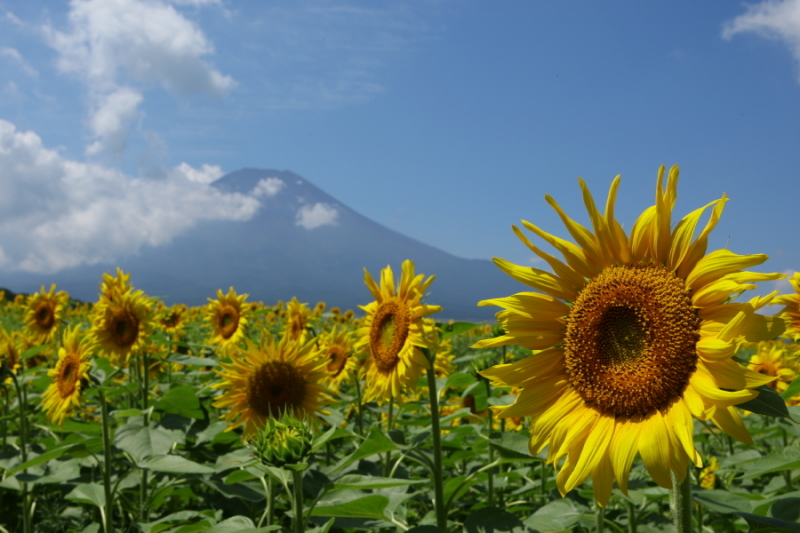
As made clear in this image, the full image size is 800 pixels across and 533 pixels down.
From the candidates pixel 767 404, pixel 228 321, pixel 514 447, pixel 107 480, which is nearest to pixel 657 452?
pixel 767 404

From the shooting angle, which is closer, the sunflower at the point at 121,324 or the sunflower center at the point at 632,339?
the sunflower center at the point at 632,339

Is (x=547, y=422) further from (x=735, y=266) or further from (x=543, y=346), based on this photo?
(x=735, y=266)

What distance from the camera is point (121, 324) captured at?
194 inches

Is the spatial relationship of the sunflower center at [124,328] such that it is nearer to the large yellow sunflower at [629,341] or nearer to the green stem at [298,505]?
the green stem at [298,505]

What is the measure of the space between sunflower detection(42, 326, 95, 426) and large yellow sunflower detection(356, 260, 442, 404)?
1991 millimetres

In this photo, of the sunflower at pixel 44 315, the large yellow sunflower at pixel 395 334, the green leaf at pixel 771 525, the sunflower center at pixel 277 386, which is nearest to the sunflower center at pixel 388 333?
the large yellow sunflower at pixel 395 334

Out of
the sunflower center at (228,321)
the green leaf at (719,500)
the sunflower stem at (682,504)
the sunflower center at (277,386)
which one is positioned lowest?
the green leaf at (719,500)

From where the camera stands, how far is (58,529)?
4.00 meters

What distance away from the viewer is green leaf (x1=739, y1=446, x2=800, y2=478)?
1945 mm

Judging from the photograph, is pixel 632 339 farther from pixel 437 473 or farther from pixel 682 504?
pixel 437 473

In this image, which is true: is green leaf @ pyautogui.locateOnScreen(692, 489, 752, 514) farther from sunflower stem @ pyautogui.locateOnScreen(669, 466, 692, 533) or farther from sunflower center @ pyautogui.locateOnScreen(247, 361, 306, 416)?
sunflower center @ pyautogui.locateOnScreen(247, 361, 306, 416)

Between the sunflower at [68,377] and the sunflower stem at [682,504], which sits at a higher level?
the sunflower at [68,377]

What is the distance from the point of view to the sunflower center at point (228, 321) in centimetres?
652

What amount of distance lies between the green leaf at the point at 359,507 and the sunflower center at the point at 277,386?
4.47 feet
